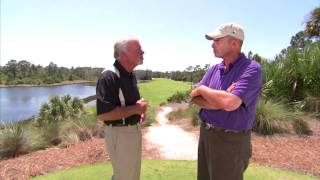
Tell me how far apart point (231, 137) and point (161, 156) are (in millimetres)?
4456

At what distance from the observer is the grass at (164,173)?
5.61 metres

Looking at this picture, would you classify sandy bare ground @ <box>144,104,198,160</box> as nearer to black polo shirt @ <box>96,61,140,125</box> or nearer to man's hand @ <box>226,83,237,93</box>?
black polo shirt @ <box>96,61,140,125</box>

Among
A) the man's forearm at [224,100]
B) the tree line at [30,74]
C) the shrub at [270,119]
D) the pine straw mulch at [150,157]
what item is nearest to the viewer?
the man's forearm at [224,100]

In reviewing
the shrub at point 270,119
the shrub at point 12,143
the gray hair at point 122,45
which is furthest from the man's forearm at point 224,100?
the shrub at point 270,119

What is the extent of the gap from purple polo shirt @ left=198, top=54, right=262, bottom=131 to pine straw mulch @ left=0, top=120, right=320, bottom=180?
A: 140 inches

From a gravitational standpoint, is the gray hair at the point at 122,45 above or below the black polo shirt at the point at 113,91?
above

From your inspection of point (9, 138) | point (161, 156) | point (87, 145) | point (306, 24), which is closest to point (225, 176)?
point (161, 156)

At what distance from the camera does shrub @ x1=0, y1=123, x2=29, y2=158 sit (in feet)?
28.1

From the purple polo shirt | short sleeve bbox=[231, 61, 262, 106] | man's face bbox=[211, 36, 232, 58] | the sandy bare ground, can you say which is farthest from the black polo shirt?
the sandy bare ground

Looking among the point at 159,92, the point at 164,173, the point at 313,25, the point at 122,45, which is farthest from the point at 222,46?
the point at 159,92

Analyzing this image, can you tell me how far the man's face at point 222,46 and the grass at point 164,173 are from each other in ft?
8.83

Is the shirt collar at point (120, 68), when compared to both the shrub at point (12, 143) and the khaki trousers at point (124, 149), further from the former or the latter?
the shrub at point (12, 143)

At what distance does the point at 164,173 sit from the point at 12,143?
4.56 m

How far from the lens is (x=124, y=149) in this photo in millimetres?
3545
